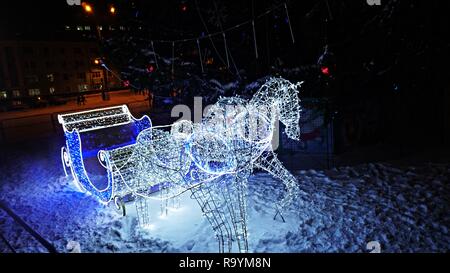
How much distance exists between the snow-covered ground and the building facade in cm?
3016

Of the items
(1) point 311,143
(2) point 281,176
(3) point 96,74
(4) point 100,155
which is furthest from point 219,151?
(3) point 96,74

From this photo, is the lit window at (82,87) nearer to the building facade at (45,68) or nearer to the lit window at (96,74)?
the building facade at (45,68)

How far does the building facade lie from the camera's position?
3721 cm

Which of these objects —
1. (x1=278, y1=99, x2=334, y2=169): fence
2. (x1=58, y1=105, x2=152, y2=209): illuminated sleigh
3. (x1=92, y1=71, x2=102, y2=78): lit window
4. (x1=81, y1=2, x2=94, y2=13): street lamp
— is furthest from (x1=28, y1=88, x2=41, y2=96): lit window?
(x1=278, y1=99, x2=334, y2=169): fence

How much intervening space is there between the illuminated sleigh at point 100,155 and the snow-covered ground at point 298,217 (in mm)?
375

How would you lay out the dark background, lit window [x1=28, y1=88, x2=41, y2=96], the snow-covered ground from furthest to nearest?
lit window [x1=28, y1=88, x2=41, y2=96] < the dark background < the snow-covered ground

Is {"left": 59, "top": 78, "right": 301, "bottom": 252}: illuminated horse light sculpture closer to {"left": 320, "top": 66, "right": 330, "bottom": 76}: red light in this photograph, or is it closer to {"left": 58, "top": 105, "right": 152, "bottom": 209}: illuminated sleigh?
{"left": 58, "top": 105, "right": 152, "bottom": 209}: illuminated sleigh

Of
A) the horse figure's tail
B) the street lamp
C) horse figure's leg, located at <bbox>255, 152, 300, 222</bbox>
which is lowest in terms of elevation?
horse figure's leg, located at <bbox>255, 152, 300, 222</bbox>

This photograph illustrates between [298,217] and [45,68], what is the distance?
4338cm

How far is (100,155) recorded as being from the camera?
567 cm

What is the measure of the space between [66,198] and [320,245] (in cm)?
473

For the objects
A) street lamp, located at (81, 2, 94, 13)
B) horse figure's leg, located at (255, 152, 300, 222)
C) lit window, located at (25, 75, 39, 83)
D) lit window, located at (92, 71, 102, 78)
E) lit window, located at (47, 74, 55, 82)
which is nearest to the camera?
horse figure's leg, located at (255, 152, 300, 222)

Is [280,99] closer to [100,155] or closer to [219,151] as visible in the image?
[219,151]
